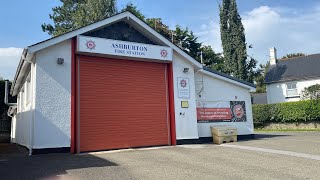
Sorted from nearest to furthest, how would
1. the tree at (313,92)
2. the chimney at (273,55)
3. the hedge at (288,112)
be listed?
1. the hedge at (288,112)
2. the tree at (313,92)
3. the chimney at (273,55)

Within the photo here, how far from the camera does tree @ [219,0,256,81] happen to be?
3691cm

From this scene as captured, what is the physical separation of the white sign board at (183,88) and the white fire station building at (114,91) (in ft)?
0.16

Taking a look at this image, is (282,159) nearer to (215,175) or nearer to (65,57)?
(215,175)

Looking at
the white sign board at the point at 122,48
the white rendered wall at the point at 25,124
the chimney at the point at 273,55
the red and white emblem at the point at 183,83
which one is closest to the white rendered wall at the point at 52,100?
the white rendered wall at the point at 25,124

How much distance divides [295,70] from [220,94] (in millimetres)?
23427

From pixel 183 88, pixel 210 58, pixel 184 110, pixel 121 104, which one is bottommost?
pixel 184 110

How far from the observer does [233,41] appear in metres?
37.4

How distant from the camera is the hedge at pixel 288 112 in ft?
90.7

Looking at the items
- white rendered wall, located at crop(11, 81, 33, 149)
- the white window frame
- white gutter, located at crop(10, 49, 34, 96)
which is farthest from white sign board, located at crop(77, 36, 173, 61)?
the white window frame

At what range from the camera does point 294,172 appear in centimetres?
791

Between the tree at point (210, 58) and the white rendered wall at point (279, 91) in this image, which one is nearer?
the white rendered wall at point (279, 91)

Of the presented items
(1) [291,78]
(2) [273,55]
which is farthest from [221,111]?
(2) [273,55]

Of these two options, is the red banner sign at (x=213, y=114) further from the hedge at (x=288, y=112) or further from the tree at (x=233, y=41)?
the tree at (x=233, y=41)

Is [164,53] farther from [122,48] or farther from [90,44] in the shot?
[90,44]
